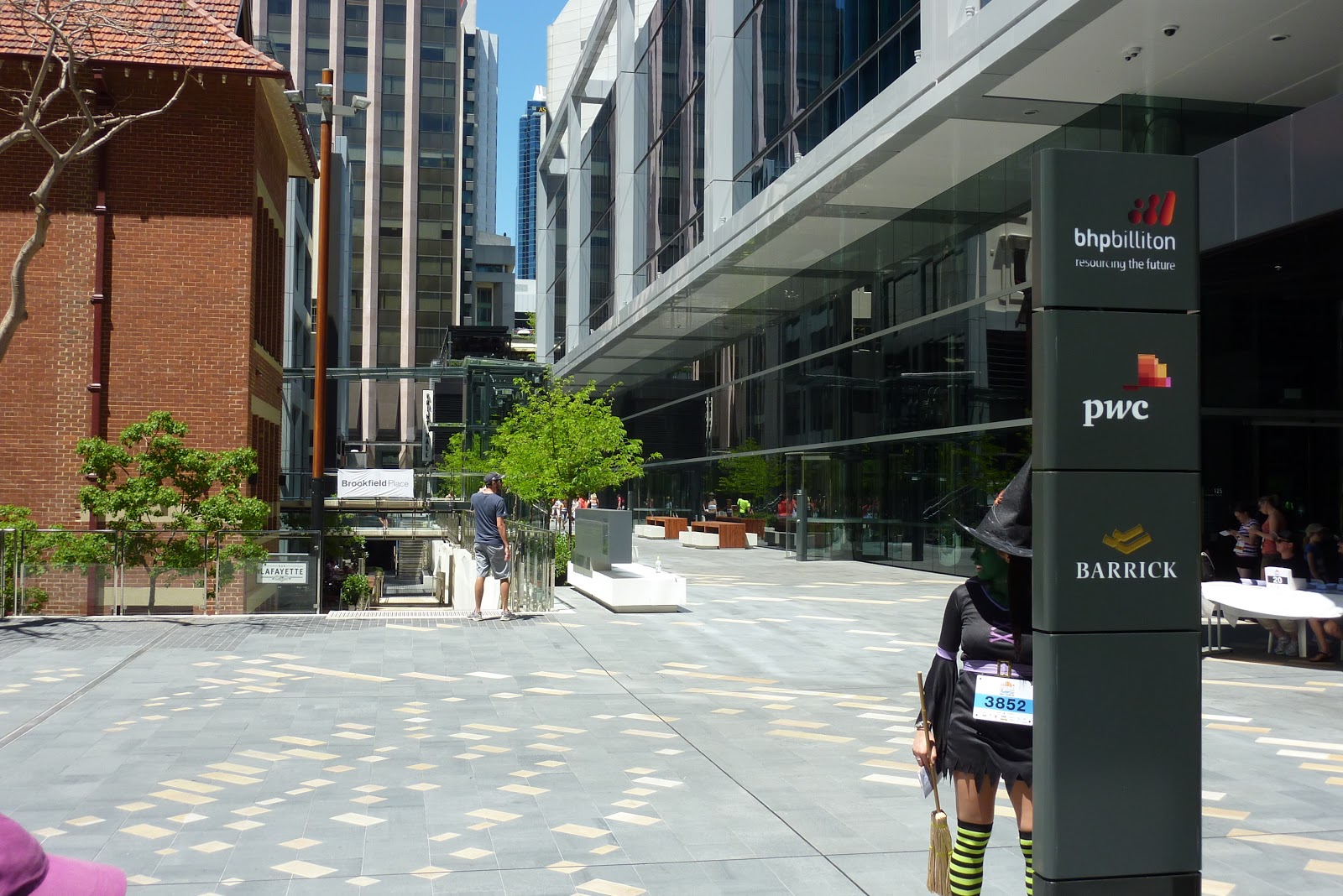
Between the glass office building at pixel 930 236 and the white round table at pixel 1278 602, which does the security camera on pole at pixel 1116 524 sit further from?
the white round table at pixel 1278 602

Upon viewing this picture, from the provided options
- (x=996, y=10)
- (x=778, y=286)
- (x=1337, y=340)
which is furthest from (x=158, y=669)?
(x=778, y=286)

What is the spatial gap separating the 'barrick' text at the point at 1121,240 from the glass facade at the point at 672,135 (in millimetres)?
34751

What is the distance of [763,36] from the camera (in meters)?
32.3

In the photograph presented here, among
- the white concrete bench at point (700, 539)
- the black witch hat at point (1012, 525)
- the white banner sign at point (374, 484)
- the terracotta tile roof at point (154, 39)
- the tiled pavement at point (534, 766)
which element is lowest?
the tiled pavement at point (534, 766)

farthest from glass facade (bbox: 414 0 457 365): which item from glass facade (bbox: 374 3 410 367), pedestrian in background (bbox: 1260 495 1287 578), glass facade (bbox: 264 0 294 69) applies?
pedestrian in background (bbox: 1260 495 1287 578)

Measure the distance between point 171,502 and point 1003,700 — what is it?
51.9 ft

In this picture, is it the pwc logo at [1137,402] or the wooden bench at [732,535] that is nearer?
the pwc logo at [1137,402]

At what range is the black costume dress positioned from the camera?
178 inches

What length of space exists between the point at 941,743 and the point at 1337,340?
1940cm

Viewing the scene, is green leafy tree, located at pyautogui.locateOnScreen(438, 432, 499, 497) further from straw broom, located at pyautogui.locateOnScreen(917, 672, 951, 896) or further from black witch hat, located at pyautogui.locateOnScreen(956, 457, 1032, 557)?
black witch hat, located at pyautogui.locateOnScreen(956, 457, 1032, 557)

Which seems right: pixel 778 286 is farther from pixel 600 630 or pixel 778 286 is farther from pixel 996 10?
pixel 600 630

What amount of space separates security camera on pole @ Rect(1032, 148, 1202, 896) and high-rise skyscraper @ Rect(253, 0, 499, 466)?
4259 inches

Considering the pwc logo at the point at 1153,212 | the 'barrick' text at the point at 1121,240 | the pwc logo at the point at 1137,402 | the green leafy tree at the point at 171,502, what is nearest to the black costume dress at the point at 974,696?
the pwc logo at the point at 1137,402

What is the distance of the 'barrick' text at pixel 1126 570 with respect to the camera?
412cm
